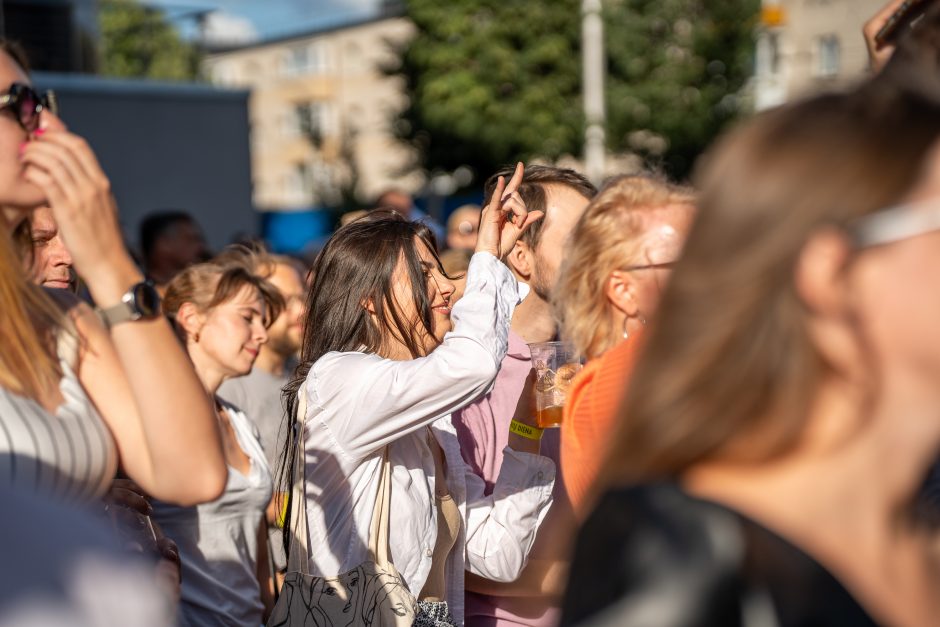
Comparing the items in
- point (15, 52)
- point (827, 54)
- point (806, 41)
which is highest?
point (806, 41)

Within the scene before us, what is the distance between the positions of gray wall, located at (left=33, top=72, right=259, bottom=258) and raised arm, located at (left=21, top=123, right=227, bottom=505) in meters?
9.64

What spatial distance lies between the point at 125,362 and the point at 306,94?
56.4m

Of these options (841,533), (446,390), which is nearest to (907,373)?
(841,533)

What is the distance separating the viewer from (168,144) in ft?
40.5

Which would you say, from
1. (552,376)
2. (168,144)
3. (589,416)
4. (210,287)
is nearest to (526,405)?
(552,376)

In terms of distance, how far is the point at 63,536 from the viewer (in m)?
1.19

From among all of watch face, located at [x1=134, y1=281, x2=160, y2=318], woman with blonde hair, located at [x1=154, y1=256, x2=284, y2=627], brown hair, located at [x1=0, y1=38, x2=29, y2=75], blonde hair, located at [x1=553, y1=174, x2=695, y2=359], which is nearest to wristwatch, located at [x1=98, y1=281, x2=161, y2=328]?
watch face, located at [x1=134, y1=281, x2=160, y2=318]

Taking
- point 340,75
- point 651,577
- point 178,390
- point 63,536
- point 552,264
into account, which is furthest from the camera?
point 340,75

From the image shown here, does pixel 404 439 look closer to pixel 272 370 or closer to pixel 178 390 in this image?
pixel 178 390

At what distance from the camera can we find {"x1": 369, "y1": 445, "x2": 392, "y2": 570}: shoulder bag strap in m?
3.02

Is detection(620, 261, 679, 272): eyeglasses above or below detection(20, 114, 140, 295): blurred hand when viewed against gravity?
below

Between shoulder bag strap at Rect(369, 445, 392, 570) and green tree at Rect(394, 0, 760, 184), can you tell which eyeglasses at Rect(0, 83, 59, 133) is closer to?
shoulder bag strap at Rect(369, 445, 392, 570)

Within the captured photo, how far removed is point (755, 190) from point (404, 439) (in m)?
2.04

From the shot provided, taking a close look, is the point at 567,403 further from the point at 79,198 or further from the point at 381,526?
the point at 79,198
